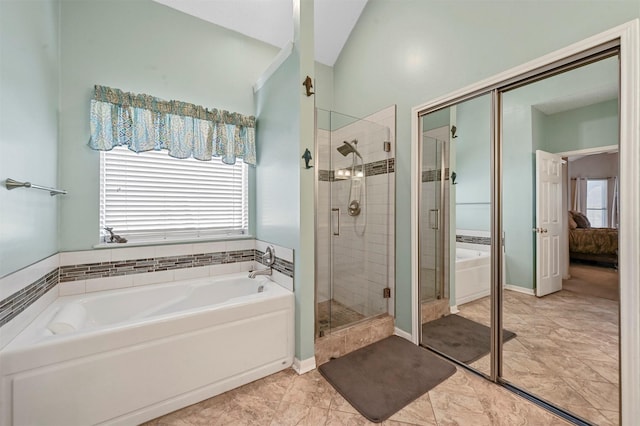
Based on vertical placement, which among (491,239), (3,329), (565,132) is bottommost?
(3,329)

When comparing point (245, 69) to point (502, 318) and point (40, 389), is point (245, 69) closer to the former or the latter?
point (40, 389)

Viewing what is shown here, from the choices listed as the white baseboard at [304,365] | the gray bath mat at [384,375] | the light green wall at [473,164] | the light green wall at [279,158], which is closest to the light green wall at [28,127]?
the light green wall at [279,158]

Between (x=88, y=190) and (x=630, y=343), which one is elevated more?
(x=88, y=190)

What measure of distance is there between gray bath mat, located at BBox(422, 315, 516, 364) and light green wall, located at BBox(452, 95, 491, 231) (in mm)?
782

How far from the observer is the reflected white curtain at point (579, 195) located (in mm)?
1569

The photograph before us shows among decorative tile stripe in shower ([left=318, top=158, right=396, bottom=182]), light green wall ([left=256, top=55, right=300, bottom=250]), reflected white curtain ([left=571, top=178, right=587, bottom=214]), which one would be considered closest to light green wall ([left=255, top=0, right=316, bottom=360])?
light green wall ([left=256, top=55, right=300, bottom=250])

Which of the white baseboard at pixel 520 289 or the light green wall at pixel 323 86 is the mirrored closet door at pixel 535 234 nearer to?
the white baseboard at pixel 520 289

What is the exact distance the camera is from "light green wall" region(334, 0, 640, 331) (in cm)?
149

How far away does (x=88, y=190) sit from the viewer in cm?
214

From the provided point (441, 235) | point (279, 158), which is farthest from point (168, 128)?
point (441, 235)

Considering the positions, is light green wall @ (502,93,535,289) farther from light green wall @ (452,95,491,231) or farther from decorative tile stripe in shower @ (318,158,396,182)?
decorative tile stripe in shower @ (318,158,396,182)

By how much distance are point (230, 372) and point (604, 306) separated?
7.64 ft

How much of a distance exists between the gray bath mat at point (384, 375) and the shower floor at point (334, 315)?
0.27 m

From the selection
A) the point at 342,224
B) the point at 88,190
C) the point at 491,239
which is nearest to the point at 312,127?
the point at 342,224
